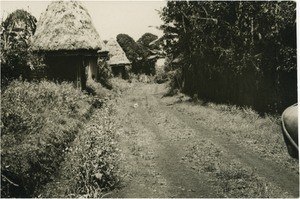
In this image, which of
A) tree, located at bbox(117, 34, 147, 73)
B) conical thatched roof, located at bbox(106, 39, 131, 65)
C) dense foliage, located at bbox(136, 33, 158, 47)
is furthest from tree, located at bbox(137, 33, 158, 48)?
conical thatched roof, located at bbox(106, 39, 131, 65)

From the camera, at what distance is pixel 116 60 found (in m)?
40.8

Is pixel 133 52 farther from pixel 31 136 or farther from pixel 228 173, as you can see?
pixel 228 173

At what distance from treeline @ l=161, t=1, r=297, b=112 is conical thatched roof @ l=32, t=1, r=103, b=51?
525cm

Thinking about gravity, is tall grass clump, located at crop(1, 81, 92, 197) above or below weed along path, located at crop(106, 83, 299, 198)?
above

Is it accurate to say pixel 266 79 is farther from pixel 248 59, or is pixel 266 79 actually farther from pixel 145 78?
pixel 145 78

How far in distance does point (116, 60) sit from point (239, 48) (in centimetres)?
2577

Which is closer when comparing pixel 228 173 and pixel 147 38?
pixel 228 173

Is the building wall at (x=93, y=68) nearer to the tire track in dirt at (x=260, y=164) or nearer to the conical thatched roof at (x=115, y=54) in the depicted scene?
the conical thatched roof at (x=115, y=54)

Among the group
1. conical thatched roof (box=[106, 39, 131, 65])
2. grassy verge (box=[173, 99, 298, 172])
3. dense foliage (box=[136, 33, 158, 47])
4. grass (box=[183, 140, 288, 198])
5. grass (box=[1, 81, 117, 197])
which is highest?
dense foliage (box=[136, 33, 158, 47])

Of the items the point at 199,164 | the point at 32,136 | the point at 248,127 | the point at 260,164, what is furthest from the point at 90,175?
the point at 248,127

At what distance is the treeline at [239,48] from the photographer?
46.0ft

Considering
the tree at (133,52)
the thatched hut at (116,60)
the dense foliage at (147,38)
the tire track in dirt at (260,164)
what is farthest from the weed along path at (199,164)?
the dense foliage at (147,38)

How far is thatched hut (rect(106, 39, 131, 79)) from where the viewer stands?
4066cm

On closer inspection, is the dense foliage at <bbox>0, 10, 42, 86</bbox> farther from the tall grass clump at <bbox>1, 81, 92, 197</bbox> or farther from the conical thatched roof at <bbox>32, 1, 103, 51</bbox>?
the conical thatched roof at <bbox>32, 1, 103, 51</bbox>
